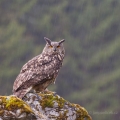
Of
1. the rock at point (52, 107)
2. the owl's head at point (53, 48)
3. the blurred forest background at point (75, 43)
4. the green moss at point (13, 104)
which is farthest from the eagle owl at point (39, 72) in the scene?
the blurred forest background at point (75, 43)

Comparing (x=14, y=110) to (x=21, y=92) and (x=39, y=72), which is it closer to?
(x=21, y=92)

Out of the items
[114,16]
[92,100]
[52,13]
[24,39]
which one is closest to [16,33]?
[24,39]

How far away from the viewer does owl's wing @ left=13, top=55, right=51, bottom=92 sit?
418 inches

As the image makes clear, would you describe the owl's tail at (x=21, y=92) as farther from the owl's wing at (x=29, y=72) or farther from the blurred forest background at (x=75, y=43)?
the blurred forest background at (x=75, y=43)

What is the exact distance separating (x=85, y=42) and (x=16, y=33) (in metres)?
9.59

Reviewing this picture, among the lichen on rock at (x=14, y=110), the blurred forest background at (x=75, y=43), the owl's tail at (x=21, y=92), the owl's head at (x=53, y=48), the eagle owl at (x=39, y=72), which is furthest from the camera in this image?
the blurred forest background at (x=75, y=43)

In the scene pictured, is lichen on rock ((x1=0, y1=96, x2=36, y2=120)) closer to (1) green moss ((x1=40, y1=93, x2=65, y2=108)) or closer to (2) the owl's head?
(1) green moss ((x1=40, y1=93, x2=65, y2=108))

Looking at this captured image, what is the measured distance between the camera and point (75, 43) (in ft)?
269

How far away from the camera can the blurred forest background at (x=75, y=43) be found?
6838 centimetres

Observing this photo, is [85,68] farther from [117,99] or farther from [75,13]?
[75,13]

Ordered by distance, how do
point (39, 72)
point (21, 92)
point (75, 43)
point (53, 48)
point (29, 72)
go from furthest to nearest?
point (75, 43) < point (53, 48) < point (39, 72) < point (29, 72) < point (21, 92)

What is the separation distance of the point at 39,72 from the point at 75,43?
71121mm

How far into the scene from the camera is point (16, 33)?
84.3 meters

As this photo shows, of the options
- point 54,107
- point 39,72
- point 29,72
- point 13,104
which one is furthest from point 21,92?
point 13,104
